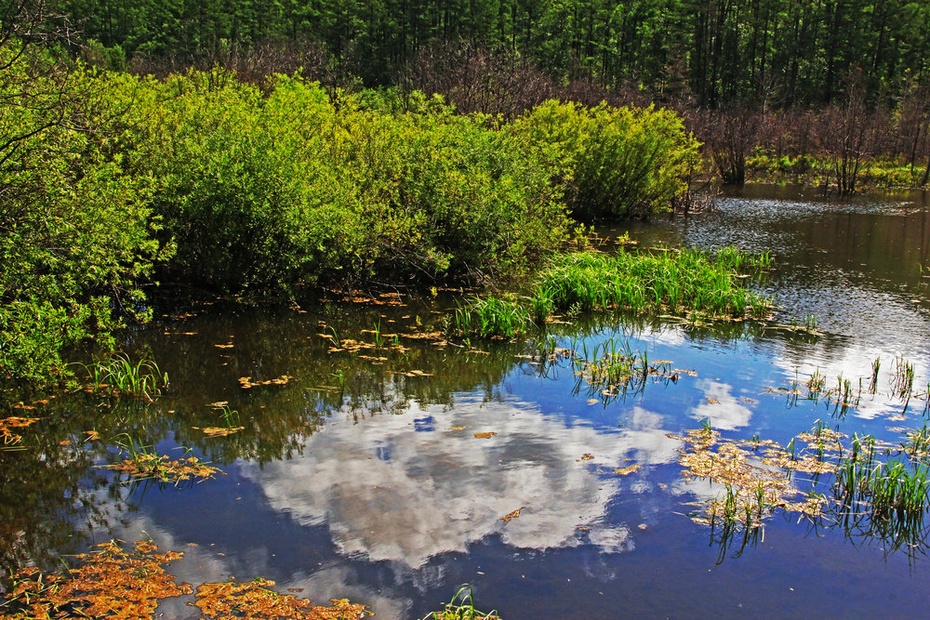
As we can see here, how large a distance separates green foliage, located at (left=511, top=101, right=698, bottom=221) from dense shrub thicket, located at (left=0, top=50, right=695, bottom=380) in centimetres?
503

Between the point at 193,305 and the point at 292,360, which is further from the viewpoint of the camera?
the point at 193,305

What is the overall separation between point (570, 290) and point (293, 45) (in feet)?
159

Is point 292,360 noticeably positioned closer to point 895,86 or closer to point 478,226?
point 478,226

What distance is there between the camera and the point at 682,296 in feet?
49.3

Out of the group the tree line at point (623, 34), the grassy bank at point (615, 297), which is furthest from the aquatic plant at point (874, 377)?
the tree line at point (623, 34)

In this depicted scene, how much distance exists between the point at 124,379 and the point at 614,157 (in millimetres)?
18644

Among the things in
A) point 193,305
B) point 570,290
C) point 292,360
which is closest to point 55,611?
point 292,360

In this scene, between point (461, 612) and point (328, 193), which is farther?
point (328, 193)

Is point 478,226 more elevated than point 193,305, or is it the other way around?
point 478,226

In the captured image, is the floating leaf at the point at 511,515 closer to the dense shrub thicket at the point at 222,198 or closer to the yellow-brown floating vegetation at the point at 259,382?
the yellow-brown floating vegetation at the point at 259,382

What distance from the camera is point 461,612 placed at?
18.6 feet

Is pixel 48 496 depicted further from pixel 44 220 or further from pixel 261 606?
pixel 44 220

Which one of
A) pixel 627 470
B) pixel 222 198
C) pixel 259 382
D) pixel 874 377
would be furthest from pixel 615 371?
pixel 222 198

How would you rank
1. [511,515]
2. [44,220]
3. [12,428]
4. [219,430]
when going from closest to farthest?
[511,515] → [12,428] → [219,430] → [44,220]
